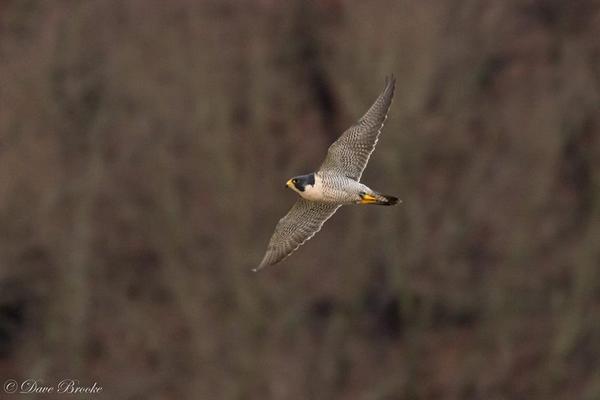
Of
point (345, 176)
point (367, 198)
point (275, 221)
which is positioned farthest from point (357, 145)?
point (275, 221)

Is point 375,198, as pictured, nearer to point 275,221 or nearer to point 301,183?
point 301,183

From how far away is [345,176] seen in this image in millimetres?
8188

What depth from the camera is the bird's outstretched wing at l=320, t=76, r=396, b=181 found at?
8.16m

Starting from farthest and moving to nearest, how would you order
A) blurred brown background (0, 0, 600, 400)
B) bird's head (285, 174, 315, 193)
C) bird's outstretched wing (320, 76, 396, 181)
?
1. blurred brown background (0, 0, 600, 400)
2. bird's outstretched wing (320, 76, 396, 181)
3. bird's head (285, 174, 315, 193)

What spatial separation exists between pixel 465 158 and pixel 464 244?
4.27 feet

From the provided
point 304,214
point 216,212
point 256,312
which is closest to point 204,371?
point 256,312

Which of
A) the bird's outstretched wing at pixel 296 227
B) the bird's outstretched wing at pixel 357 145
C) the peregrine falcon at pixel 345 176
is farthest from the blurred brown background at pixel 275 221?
the bird's outstretched wing at pixel 357 145

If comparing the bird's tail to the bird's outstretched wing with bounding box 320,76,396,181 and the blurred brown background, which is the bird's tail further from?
the blurred brown background

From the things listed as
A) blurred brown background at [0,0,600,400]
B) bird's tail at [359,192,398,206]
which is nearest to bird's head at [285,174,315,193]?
bird's tail at [359,192,398,206]

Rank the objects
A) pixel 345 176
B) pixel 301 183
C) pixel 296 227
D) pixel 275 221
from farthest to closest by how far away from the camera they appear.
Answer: pixel 275 221, pixel 296 227, pixel 345 176, pixel 301 183

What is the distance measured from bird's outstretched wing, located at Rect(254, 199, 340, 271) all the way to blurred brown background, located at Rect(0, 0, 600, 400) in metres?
4.62

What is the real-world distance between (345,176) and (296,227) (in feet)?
1.89

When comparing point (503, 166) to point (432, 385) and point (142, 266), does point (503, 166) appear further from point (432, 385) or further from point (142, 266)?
point (142, 266)

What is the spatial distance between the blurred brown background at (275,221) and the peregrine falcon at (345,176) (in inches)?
187
